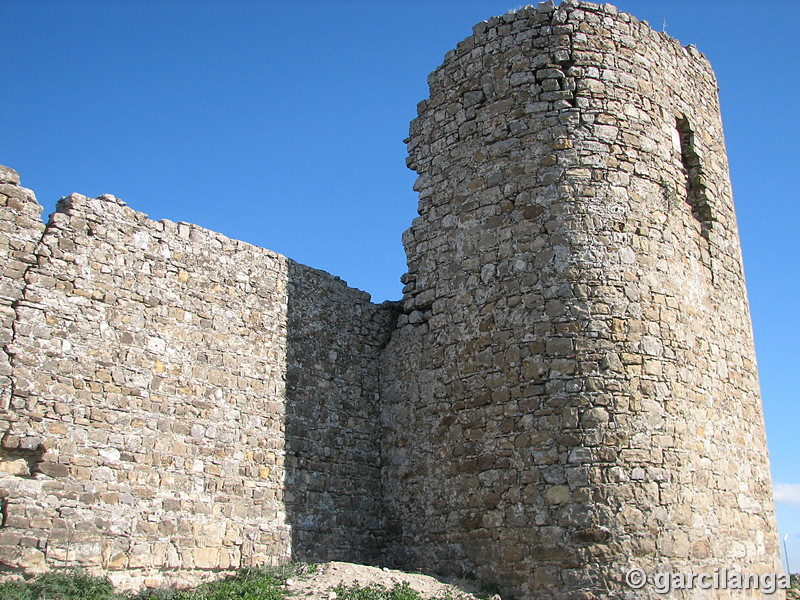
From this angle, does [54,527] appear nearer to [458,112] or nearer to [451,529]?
[451,529]

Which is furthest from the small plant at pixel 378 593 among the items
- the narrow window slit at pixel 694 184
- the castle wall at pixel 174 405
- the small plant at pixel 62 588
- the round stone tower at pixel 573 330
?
the narrow window slit at pixel 694 184

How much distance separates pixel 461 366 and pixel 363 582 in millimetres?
2570

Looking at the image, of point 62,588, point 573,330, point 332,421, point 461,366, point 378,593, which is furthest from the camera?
point 332,421

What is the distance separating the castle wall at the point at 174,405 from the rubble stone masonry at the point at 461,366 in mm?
23

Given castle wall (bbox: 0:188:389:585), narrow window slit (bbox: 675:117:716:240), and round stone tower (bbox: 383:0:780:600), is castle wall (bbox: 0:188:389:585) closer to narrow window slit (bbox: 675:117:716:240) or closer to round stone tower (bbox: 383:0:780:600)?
round stone tower (bbox: 383:0:780:600)

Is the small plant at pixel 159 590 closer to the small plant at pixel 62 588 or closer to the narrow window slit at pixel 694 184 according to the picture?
the small plant at pixel 62 588

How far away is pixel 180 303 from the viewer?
9109mm

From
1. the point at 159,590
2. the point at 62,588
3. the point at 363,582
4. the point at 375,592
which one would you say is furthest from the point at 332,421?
the point at 62,588

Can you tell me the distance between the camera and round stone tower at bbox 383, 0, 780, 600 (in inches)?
336

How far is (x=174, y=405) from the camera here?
8.73m

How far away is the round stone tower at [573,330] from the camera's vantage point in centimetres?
852

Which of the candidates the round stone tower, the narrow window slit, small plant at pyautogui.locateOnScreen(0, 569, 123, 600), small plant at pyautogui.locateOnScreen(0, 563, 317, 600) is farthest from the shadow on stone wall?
the narrow window slit

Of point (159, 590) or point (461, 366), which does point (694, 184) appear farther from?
point (159, 590)

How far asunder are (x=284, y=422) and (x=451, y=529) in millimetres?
2133
